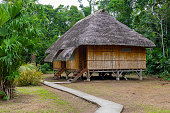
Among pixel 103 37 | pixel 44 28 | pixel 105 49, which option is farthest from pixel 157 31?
pixel 44 28

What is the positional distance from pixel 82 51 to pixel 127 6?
504 inches

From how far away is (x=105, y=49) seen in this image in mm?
14117

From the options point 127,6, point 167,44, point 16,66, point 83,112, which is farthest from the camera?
point 127,6

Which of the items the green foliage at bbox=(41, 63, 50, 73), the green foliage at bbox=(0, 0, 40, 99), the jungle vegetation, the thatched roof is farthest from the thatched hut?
the green foliage at bbox=(41, 63, 50, 73)

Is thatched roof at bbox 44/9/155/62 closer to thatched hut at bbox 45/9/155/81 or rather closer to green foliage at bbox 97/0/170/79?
thatched hut at bbox 45/9/155/81

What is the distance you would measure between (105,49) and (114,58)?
0.93 m

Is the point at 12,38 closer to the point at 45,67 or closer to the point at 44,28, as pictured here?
the point at 44,28

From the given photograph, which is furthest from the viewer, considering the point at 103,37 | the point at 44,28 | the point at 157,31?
the point at 44,28

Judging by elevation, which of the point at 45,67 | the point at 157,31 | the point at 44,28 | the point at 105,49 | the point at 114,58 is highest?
the point at 44,28

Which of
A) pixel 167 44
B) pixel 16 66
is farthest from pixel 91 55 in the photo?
pixel 167 44

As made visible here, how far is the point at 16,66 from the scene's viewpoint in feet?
23.5

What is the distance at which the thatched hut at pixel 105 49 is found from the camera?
44.0 feet

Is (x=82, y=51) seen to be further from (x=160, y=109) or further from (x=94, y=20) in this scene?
(x=160, y=109)

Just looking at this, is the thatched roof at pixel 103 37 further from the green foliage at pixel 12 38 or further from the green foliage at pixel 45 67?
the green foliage at pixel 45 67
